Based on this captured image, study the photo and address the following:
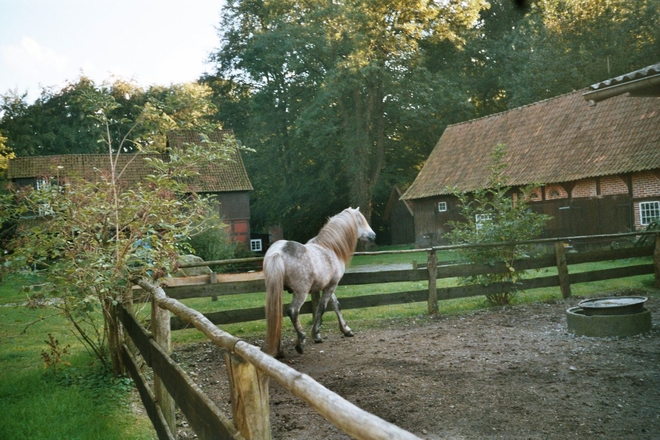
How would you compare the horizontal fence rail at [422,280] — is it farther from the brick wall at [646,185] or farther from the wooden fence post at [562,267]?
the brick wall at [646,185]

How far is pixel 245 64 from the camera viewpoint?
3838cm

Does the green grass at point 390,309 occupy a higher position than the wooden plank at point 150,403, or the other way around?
the wooden plank at point 150,403

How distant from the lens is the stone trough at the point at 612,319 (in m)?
7.19

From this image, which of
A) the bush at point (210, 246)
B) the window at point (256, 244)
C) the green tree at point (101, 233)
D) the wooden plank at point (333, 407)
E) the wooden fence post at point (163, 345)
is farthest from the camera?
the window at point (256, 244)

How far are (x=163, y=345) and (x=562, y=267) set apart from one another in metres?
8.32

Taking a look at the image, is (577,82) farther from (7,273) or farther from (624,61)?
(7,273)

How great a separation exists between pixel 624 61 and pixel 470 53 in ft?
32.6

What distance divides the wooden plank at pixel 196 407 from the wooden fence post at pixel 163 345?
1.73 ft

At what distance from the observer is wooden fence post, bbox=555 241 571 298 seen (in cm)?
1034

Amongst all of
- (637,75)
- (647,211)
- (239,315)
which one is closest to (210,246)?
(239,315)

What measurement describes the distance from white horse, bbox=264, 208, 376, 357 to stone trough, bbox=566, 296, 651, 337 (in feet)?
10.3

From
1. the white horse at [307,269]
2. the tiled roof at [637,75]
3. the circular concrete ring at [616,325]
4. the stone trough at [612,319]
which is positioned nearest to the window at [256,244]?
the white horse at [307,269]

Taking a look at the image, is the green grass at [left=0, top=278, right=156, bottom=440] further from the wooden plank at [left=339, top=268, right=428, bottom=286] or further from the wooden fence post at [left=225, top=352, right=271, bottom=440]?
the wooden plank at [left=339, top=268, right=428, bottom=286]

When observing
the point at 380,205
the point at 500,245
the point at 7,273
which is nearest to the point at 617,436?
the point at 7,273
